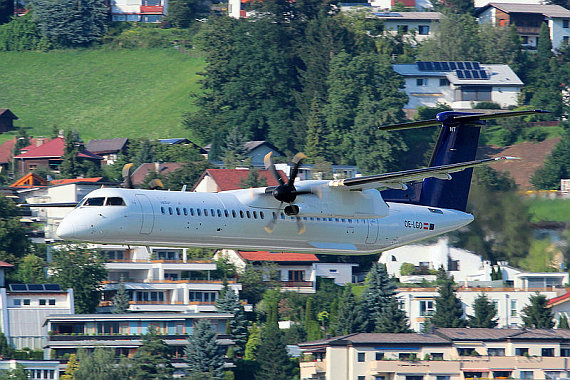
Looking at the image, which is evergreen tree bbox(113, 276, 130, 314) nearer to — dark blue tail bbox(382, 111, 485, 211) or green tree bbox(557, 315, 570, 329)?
green tree bbox(557, 315, 570, 329)

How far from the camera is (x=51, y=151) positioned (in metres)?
117

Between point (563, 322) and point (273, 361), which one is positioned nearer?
point (273, 361)

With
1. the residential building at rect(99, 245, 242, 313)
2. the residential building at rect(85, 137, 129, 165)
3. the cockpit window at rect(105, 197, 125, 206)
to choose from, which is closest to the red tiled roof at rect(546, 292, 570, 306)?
the residential building at rect(99, 245, 242, 313)

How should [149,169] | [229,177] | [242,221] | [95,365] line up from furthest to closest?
[149,169] → [229,177] → [95,365] → [242,221]

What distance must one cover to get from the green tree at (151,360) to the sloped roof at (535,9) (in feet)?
284

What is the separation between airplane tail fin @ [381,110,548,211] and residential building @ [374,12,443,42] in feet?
320

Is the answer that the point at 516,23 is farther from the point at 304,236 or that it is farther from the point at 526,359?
the point at 304,236

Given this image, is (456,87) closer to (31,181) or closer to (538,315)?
(31,181)

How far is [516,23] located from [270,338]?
82578 millimetres

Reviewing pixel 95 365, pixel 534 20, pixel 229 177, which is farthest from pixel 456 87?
pixel 95 365

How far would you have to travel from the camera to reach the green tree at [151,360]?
2945 inches

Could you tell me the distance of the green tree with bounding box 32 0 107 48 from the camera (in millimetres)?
150125

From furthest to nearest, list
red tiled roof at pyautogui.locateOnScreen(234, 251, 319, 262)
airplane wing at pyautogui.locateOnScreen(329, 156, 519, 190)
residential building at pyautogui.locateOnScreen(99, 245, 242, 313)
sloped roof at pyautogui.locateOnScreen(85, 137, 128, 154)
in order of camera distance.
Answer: sloped roof at pyautogui.locateOnScreen(85, 137, 128, 154) < red tiled roof at pyautogui.locateOnScreen(234, 251, 319, 262) < residential building at pyautogui.locateOnScreen(99, 245, 242, 313) < airplane wing at pyautogui.locateOnScreen(329, 156, 519, 190)

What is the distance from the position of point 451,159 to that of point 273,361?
107 ft
